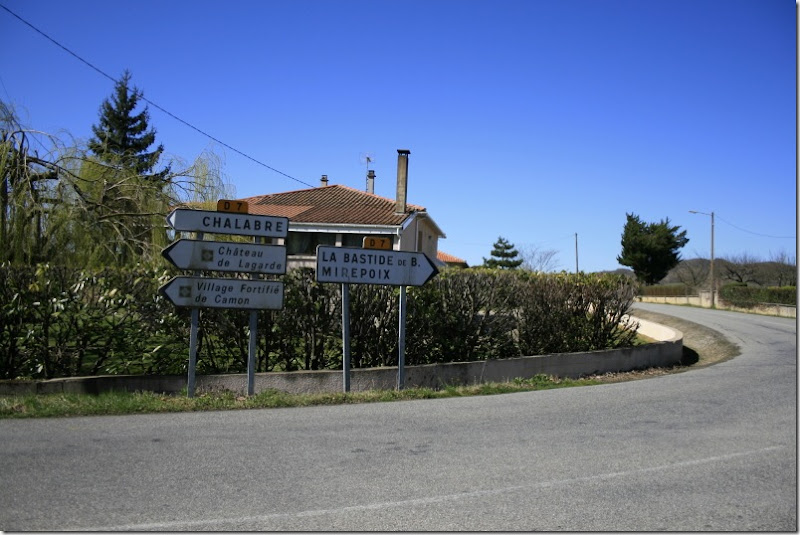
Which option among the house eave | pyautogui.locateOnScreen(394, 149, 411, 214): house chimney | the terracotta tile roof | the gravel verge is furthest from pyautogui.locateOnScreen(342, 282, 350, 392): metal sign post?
pyautogui.locateOnScreen(394, 149, 411, 214): house chimney

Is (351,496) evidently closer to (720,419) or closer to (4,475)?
(4,475)

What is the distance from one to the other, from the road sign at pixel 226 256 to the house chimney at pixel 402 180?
2439 cm

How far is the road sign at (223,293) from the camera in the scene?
9.77 metres

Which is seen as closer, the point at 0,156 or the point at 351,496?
the point at 351,496

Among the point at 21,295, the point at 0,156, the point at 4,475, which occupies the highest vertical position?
the point at 0,156

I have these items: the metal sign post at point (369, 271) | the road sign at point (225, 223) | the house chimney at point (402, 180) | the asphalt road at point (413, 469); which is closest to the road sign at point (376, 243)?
the metal sign post at point (369, 271)

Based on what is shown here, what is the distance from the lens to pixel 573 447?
6.76 meters

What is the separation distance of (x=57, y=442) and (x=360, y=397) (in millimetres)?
4175

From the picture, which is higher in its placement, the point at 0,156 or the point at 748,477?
the point at 0,156

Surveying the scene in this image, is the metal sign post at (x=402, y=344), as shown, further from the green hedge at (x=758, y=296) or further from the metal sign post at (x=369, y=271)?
the green hedge at (x=758, y=296)

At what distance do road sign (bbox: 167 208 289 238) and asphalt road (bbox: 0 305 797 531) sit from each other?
107 inches

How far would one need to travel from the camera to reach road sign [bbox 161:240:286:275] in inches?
386

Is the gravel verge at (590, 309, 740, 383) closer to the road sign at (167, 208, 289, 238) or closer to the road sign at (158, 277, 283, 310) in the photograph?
the road sign at (158, 277, 283, 310)

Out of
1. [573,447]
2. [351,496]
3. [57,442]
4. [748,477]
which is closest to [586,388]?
[573,447]
